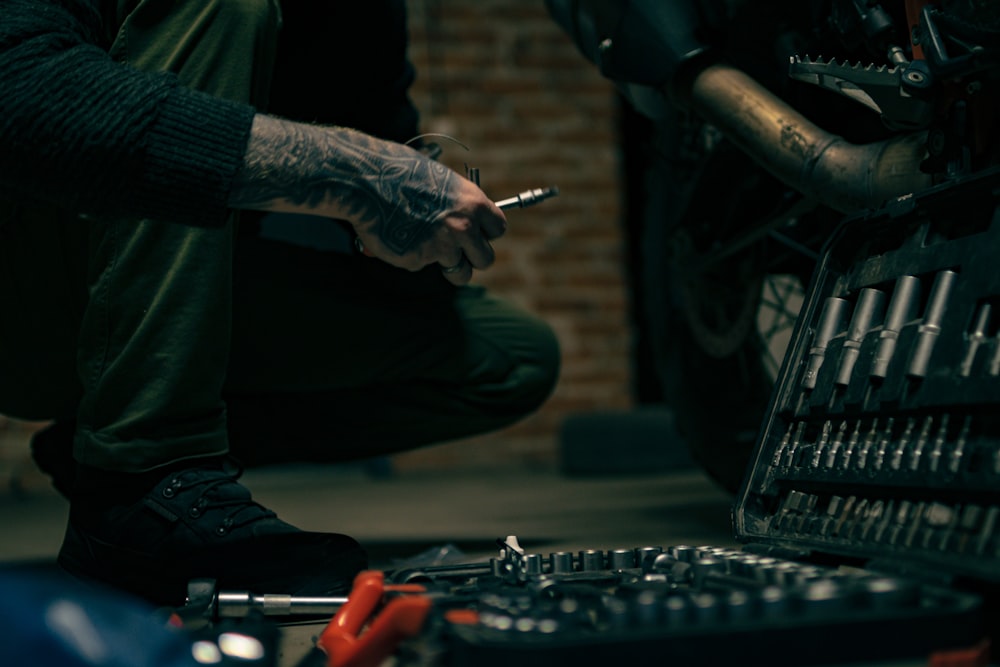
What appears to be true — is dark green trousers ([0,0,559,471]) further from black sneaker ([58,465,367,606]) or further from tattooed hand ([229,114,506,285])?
tattooed hand ([229,114,506,285])

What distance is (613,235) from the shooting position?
137 inches

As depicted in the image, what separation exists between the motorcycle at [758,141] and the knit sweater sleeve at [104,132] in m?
0.47

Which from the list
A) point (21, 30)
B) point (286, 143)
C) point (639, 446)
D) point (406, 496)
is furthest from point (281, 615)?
point (639, 446)

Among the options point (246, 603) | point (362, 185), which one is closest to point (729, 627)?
point (246, 603)

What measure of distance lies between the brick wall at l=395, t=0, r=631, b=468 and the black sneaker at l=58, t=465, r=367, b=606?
244 centimetres

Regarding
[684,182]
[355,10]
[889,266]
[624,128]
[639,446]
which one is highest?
[624,128]

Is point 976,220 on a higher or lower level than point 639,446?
higher

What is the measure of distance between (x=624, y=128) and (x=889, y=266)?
114 inches

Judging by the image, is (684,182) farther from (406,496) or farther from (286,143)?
(406,496)

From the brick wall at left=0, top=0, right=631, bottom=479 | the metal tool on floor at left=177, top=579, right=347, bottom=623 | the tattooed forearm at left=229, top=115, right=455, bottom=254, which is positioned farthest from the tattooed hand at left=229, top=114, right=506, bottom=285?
the brick wall at left=0, top=0, right=631, bottom=479

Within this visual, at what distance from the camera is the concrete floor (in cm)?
128

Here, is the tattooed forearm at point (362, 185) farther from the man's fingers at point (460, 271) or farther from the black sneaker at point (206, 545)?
the black sneaker at point (206, 545)

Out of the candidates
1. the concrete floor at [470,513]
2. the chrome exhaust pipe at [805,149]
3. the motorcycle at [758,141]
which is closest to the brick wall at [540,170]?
the concrete floor at [470,513]

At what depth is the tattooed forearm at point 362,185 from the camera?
2.63 ft
